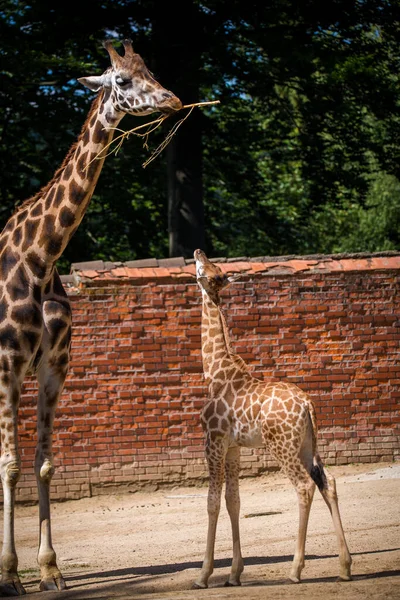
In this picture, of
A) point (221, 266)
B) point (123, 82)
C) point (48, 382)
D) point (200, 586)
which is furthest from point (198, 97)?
point (200, 586)

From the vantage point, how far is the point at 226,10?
61.7ft

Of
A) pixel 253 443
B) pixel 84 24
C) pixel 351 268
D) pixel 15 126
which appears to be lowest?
pixel 253 443

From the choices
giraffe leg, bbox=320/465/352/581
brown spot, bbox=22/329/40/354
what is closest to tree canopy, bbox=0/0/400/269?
brown spot, bbox=22/329/40/354

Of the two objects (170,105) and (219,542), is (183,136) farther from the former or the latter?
(170,105)

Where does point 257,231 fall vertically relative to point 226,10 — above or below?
below

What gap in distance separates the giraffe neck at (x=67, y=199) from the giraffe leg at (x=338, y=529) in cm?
294

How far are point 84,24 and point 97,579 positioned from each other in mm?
13300

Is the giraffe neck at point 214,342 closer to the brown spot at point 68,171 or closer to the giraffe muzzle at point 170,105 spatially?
the brown spot at point 68,171

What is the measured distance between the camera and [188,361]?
12.6 meters

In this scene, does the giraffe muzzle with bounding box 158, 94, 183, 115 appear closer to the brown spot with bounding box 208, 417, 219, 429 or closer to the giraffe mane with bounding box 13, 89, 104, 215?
the giraffe mane with bounding box 13, 89, 104, 215

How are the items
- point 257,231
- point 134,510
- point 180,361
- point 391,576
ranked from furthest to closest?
point 257,231 → point 180,361 → point 134,510 → point 391,576

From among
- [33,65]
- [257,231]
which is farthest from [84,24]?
[257,231]

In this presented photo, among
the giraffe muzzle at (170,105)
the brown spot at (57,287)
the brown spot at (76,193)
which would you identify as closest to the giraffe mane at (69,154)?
the brown spot at (76,193)

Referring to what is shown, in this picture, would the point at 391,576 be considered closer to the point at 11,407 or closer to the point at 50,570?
the point at 50,570
